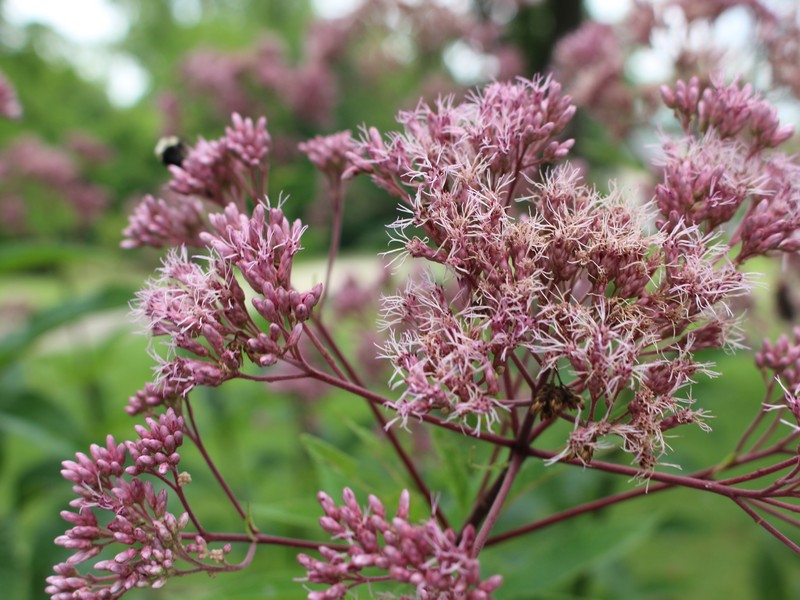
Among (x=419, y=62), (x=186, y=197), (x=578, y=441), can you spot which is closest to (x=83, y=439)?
(x=186, y=197)

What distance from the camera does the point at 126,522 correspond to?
3.51ft

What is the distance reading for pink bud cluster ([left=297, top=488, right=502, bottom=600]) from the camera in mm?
892

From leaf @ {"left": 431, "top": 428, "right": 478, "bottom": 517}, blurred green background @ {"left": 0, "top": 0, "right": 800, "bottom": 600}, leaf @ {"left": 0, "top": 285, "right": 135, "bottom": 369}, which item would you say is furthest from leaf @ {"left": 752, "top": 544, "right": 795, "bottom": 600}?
leaf @ {"left": 0, "top": 285, "right": 135, "bottom": 369}

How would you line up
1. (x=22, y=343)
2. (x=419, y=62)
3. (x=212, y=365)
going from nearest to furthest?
(x=212, y=365)
(x=22, y=343)
(x=419, y=62)

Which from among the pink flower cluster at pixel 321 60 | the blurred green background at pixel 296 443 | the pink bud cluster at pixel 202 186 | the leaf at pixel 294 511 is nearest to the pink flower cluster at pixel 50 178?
the blurred green background at pixel 296 443

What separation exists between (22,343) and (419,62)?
3.03 metres

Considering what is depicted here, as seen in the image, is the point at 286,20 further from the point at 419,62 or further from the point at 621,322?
the point at 621,322

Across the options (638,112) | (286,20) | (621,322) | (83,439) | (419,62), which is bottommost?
(621,322)

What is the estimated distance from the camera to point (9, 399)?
2.54m

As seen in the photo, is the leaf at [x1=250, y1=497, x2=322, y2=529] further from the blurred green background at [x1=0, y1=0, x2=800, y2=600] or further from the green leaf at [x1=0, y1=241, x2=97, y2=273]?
the green leaf at [x1=0, y1=241, x2=97, y2=273]

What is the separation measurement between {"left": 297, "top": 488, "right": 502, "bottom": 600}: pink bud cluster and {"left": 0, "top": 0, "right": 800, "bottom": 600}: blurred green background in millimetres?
254

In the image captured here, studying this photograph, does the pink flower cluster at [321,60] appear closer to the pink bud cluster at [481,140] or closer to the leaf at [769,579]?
the pink bud cluster at [481,140]

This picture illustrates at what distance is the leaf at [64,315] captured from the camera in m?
2.26

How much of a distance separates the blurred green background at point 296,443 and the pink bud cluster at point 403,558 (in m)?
0.25
